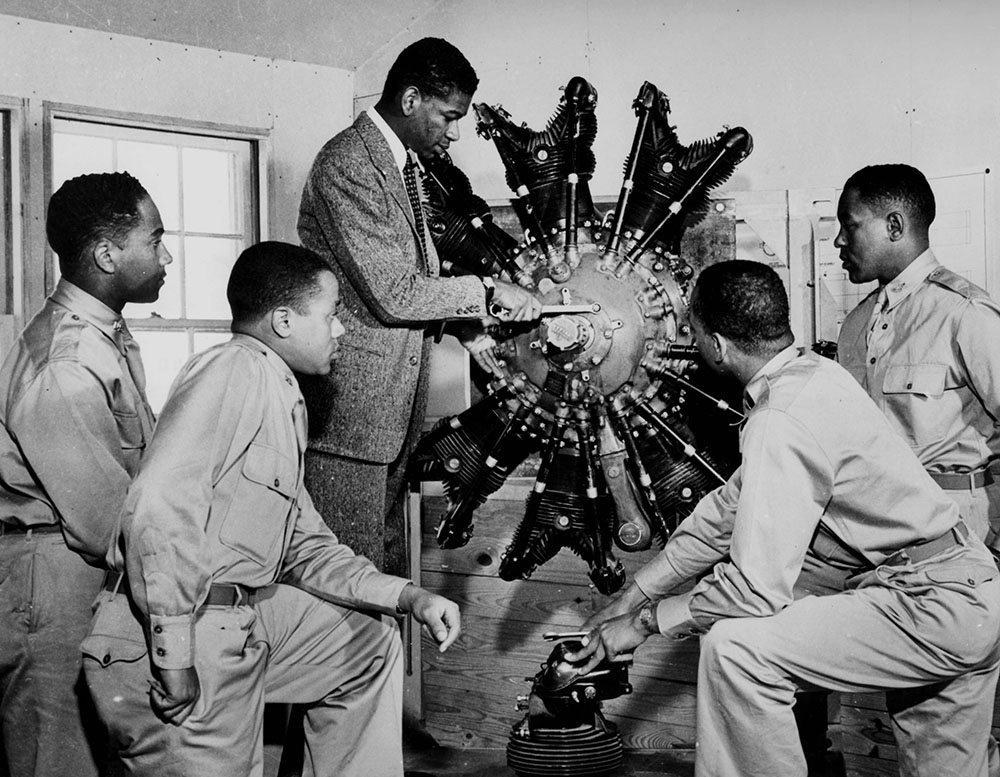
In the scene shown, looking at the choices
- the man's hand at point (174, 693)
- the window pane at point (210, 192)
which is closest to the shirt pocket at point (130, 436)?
the man's hand at point (174, 693)

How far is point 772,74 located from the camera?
4.16 m

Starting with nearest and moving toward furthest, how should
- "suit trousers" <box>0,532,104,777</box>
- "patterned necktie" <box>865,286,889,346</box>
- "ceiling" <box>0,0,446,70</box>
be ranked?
"suit trousers" <box>0,532,104,777</box> → "patterned necktie" <box>865,286,889,346</box> → "ceiling" <box>0,0,446,70</box>

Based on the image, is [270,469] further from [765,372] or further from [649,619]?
[765,372]

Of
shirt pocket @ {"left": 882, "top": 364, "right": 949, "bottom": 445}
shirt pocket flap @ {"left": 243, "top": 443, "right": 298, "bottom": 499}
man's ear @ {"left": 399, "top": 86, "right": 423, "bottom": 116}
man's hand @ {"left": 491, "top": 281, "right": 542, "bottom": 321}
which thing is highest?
man's ear @ {"left": 399, "top": 86, "right": 423, "bottom": 116}

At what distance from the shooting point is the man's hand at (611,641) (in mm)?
2769

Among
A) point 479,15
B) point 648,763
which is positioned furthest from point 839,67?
point 648,763

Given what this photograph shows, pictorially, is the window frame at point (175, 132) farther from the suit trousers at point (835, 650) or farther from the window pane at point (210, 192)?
the suit trousers at point (835, 650)

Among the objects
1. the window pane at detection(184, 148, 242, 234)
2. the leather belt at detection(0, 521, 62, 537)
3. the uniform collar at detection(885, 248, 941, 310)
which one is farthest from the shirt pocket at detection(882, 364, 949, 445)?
the window pane at detection(184, 148, 242, 234)

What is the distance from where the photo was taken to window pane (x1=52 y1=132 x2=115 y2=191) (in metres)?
4.48

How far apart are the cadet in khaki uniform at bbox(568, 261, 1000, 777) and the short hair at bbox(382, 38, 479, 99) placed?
996 millimetres

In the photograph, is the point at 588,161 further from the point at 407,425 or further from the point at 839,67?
the point at 839,67

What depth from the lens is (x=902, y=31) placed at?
3.94 metres

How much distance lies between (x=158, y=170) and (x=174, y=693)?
9.65ft

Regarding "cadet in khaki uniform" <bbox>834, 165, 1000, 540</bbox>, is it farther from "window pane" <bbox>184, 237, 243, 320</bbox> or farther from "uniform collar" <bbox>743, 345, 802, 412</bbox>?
"window pane" <bbox>184, 237, 243, 320</bbox>
